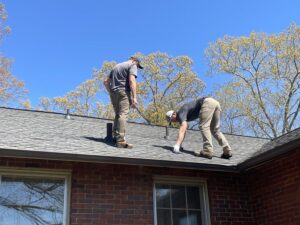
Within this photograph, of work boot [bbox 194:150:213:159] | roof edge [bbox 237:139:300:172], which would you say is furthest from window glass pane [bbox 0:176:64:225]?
roof edge [bbox 237:139:300:172]

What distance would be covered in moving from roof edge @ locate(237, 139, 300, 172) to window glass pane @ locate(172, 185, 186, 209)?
102 centimetres

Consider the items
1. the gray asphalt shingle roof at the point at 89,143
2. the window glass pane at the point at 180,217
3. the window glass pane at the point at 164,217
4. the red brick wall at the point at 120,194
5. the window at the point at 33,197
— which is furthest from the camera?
the window glass pane at the point at 180,217

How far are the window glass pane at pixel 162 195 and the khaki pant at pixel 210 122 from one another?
1098 millimetres

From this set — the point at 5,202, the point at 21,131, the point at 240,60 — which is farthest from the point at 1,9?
the point at 5,202

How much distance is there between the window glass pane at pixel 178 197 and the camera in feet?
22.0

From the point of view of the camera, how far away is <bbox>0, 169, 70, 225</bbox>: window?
554cm

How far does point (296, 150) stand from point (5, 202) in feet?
14.0

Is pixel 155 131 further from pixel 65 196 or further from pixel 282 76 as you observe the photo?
pixel 282 76

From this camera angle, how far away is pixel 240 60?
26516 millimetres

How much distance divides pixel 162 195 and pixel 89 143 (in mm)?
1453

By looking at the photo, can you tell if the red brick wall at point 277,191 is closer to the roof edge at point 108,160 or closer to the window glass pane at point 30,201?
the roof edge at point 108,160

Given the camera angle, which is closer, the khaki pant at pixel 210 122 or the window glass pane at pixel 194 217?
the window glass pane at pixel 194 217

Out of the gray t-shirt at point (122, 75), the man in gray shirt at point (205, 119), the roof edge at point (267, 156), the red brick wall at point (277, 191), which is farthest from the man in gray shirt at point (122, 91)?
the red brick wall at point (277, 191)

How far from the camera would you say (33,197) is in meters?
5.73
